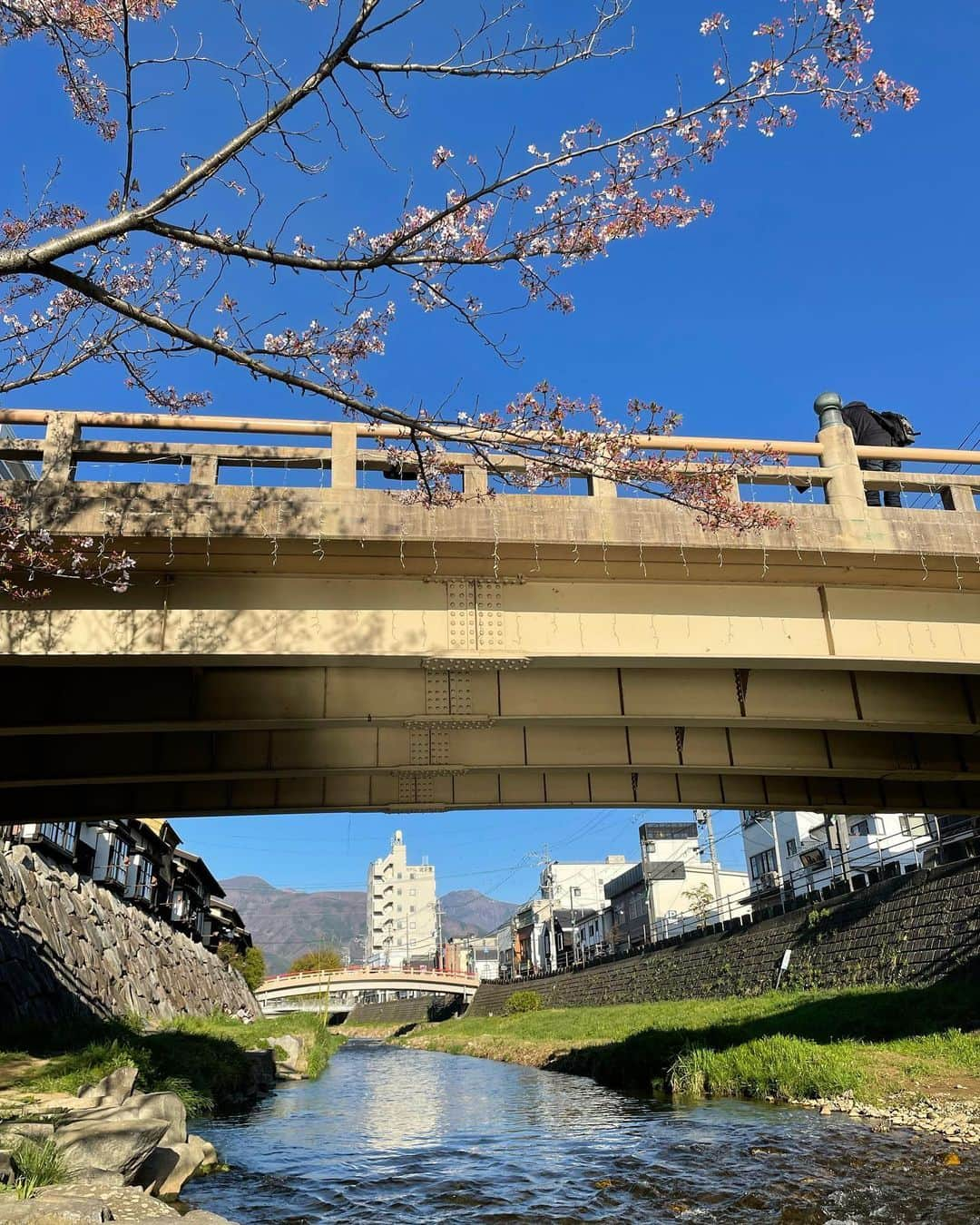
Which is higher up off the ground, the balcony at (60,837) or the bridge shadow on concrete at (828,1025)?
the balcony at (60,837)

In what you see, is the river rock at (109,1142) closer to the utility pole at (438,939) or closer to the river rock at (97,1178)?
the river rock at (97,1178)

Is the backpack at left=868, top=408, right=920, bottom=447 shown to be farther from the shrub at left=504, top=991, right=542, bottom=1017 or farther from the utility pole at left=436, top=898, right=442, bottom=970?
the utility pole at left=436, top=898, right=442, bottom=970

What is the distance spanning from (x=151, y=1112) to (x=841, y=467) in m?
12.1

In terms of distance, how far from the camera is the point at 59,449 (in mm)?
10797

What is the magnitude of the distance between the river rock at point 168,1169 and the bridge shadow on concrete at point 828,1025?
13.7 metres

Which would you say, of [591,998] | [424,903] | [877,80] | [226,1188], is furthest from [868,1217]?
[424,903]

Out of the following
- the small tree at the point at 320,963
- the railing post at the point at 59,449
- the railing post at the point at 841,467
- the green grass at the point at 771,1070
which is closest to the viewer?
the railing post at the point at 59,449

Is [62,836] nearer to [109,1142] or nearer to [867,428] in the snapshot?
[109,1142]

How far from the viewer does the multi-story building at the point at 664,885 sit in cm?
7988

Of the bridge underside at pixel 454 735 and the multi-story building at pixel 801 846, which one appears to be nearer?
the bridge underside at pixel 454 735

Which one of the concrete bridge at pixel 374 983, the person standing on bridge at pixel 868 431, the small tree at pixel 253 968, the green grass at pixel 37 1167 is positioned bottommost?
the green grass at pixel 37 1167

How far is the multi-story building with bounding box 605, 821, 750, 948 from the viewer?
79.9 meters

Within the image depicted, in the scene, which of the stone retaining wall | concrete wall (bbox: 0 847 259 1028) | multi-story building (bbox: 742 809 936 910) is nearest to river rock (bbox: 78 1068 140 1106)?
concrete wall (bbox: 0 847 259 1028)

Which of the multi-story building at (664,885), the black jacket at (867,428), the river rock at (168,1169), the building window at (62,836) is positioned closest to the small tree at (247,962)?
the multi-story building at (664,885)
